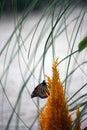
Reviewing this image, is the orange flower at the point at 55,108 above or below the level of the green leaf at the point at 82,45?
below

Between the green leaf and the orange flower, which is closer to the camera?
the green leaf

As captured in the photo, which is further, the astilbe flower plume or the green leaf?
the astilbe flower plume

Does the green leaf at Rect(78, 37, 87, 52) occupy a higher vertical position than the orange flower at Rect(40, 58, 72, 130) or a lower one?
higher

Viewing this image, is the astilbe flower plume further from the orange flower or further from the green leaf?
the green leaf

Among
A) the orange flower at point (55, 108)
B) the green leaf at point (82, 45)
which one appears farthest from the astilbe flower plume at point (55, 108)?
the green leaf at point (82, 45)

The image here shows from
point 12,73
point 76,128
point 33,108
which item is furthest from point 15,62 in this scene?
point 76,128

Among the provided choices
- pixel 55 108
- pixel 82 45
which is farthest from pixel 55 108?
pixel 82 45

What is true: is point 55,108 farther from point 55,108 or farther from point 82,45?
point 82,45

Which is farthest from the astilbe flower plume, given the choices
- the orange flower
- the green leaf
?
the green leaf

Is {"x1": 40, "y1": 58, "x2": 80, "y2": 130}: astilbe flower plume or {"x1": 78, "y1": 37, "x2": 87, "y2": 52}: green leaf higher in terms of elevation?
{"x1": 78, "y1": 37, "x2": 87, "y2": 52}: green leaf

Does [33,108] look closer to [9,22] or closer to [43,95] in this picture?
[43,95]

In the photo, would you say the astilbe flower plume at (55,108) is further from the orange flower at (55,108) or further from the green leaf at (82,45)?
the green leaf at (82,45)
